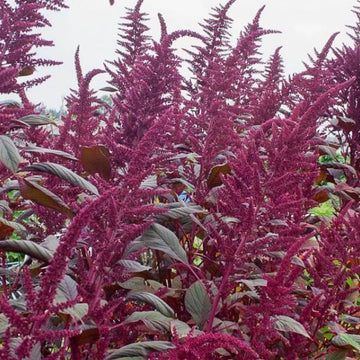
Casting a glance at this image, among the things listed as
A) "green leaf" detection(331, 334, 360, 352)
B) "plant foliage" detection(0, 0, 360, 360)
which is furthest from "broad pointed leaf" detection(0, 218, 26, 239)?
"green leaf" detection(331, 334, 360, 352)

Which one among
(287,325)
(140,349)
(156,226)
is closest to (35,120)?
(156,226)

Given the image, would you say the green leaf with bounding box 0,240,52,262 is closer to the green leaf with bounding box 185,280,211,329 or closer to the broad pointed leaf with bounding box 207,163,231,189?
the green leaf with bounding box 185,280,211,329

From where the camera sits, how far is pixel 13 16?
1.57 m

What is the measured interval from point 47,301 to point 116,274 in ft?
1.95

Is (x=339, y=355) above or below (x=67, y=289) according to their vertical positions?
below

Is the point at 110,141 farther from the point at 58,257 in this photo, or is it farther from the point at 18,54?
the point at 58,257

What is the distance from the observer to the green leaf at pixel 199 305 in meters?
1.54

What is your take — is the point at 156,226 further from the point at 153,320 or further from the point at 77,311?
the point at 77,311

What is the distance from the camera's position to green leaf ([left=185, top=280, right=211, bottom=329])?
1540mm

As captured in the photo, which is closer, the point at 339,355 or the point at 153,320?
the point at 153,320

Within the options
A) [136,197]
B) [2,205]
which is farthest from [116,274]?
[2,205]

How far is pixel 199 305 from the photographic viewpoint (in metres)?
1.55

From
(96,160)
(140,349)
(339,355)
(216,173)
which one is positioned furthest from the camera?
(216,173)

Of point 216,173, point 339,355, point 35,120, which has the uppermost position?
point 35,120
